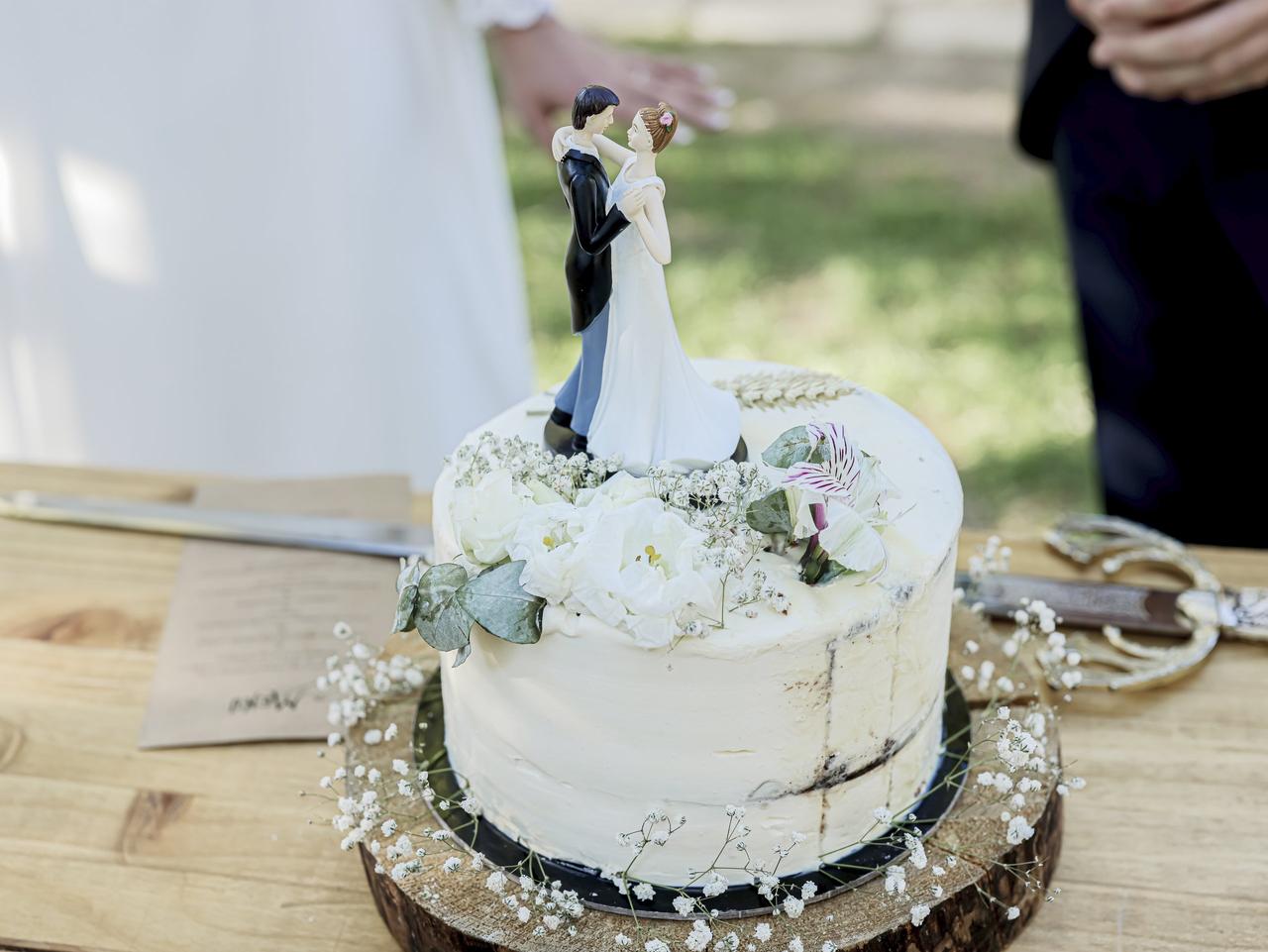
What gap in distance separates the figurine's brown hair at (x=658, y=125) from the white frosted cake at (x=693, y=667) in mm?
277

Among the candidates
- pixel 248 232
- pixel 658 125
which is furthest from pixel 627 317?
pixel 248 232

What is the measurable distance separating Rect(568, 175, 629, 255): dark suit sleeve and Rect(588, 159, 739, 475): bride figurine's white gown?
3 centimetres

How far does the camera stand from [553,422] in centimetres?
127

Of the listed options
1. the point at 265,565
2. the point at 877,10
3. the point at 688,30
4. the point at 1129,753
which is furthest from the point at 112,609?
the point at 877,10

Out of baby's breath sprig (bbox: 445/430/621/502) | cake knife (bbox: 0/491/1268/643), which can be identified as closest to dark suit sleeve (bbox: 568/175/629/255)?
baby's breath sprig (bbox: 445/430/621/502)

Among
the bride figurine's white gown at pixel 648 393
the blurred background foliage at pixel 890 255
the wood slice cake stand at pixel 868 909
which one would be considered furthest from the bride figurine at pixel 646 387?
the blurred background foliage at pixel 890 255

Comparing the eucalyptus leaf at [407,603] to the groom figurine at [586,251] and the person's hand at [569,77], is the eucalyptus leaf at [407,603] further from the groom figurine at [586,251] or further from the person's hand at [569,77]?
the person's hand at [569,77]

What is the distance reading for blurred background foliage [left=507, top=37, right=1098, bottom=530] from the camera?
3527mm

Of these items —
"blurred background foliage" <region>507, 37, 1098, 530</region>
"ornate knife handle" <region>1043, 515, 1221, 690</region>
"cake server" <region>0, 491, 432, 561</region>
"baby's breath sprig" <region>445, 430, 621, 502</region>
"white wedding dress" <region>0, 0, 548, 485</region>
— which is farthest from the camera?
"blurred background foliage" <region>507, 37, 1098, 530</region>

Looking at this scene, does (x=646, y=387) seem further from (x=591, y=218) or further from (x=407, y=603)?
(x=407, y=603)

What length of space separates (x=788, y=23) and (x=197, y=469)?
417 centimetres

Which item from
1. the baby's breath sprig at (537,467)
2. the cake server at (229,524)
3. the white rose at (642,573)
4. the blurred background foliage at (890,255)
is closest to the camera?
the white rose at (642,573)

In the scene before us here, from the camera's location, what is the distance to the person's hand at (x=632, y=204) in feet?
3.60

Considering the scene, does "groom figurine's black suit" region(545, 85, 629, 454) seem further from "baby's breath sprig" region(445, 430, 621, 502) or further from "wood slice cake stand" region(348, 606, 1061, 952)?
"wood slice cake stand" region(348, 606, 1061, 952)
